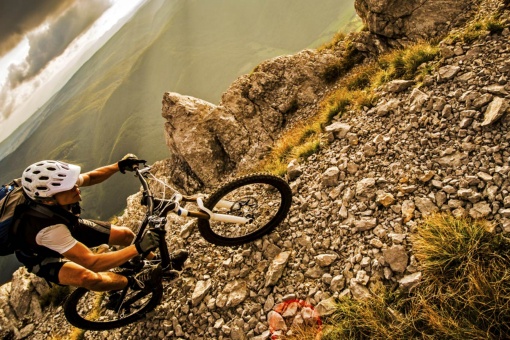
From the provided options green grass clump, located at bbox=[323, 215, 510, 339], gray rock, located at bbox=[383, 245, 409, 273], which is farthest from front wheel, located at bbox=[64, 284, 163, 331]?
gray rock, located at bbox=[383, 245, 409, 273]

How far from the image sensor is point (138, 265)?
5484mm

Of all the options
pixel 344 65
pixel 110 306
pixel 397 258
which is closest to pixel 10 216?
pixel 110 306

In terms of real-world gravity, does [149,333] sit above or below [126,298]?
below

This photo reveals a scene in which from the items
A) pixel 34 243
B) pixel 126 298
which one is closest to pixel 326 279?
pixel 126 298

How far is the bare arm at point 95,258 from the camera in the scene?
4012 mm

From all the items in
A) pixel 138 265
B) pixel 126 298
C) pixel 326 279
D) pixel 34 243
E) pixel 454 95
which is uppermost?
pixel 34 243

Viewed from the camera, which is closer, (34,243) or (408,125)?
(34,243)

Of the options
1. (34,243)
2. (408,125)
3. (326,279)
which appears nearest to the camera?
(34,243)

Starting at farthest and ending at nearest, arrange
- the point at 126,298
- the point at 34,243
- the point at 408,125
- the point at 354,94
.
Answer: the point at 354,94 < the point at 408,125 < the point at 126,298 < the point at 34,243

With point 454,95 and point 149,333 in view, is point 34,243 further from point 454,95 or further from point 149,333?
point 454,95

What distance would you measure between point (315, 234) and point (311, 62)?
35.1ft

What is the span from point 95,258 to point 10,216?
143 cm

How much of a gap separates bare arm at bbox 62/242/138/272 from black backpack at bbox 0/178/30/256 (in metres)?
0.84

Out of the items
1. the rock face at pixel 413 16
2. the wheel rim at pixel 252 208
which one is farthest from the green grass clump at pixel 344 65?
the wheel rim at pixel 252 208
